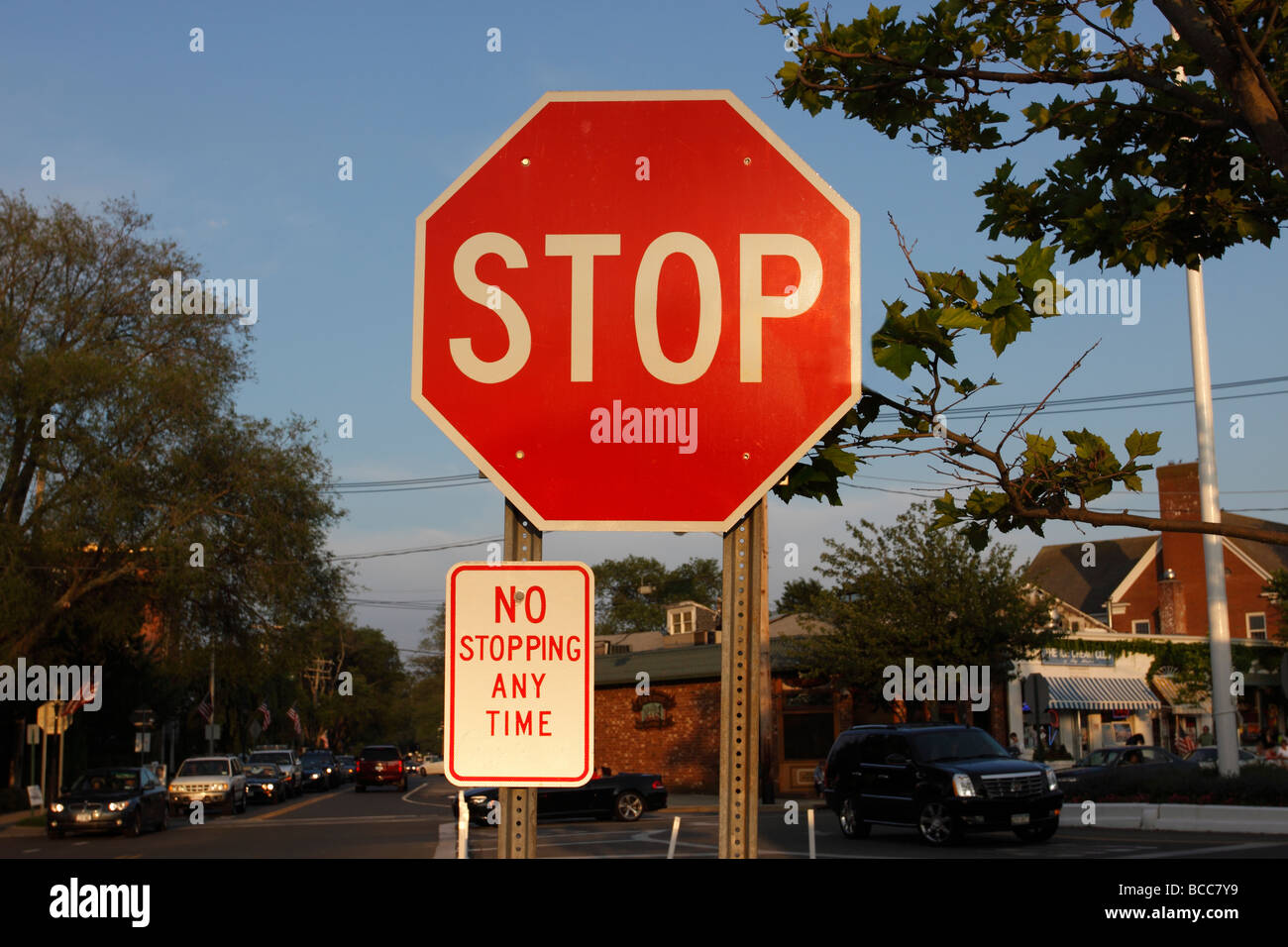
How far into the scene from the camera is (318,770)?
55.3m

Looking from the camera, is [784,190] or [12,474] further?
[12,474]

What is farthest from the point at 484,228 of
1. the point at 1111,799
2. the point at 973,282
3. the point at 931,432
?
the point at 1111,799

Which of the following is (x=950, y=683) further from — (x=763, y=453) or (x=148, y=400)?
(x=763, y=453)

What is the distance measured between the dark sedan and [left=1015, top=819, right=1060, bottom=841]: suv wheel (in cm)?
2817

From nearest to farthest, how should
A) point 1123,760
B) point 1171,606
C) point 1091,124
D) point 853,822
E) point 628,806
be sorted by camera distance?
point 1091,124 < point 853,822 < point 628,806 < point 1123,760 < point 1171,606

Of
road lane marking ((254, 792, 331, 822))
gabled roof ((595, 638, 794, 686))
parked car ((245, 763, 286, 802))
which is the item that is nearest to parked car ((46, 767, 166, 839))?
road lane marking ((254, 792, 331, 822))

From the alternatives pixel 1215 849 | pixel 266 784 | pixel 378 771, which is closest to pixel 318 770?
pixel 378 771

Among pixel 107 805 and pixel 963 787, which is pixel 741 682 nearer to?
pixel 963 787

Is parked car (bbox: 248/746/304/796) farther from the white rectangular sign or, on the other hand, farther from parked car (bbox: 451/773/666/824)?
the white rectangular sign

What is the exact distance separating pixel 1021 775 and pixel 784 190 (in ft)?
58.7

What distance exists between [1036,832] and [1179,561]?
44529mm

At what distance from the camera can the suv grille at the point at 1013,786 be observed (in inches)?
743

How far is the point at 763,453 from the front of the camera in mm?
2707
